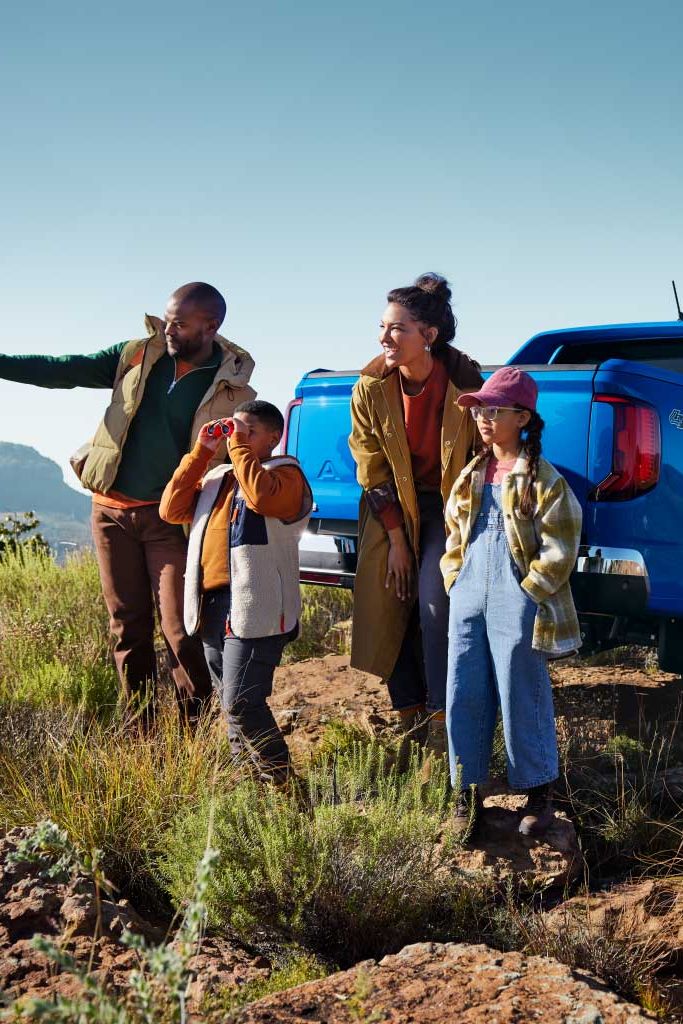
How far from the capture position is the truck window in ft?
17.4

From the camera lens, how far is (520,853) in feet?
12.0

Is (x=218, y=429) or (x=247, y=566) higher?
(x=218, y=429)

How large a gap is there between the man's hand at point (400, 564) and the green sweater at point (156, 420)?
4.08 feet

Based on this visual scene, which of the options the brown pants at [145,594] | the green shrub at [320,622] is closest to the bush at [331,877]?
the brown pants at [145,594]

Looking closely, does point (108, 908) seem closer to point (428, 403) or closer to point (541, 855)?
point (541, 855)

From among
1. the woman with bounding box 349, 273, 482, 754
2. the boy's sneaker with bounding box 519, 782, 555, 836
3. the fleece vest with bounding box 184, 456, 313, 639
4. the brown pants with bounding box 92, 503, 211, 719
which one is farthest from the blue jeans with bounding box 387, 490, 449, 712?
the brown pants with bounding box 92, 503, 211, 719

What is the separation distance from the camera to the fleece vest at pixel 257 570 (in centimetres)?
396

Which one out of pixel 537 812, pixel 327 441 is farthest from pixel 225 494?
pixel 537 812

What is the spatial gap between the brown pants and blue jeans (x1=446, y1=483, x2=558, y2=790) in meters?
1.62

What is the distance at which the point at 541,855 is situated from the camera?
363cm

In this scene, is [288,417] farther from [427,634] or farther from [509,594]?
[509,594]

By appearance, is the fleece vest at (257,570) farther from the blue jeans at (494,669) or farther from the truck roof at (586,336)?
the truck roof at (586,336)

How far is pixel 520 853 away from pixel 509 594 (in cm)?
98

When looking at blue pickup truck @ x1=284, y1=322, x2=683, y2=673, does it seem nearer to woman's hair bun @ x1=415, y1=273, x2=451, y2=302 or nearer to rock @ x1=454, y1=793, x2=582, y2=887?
woman's hair bun @ x1=415, y1=273, x2=451, y2=302
